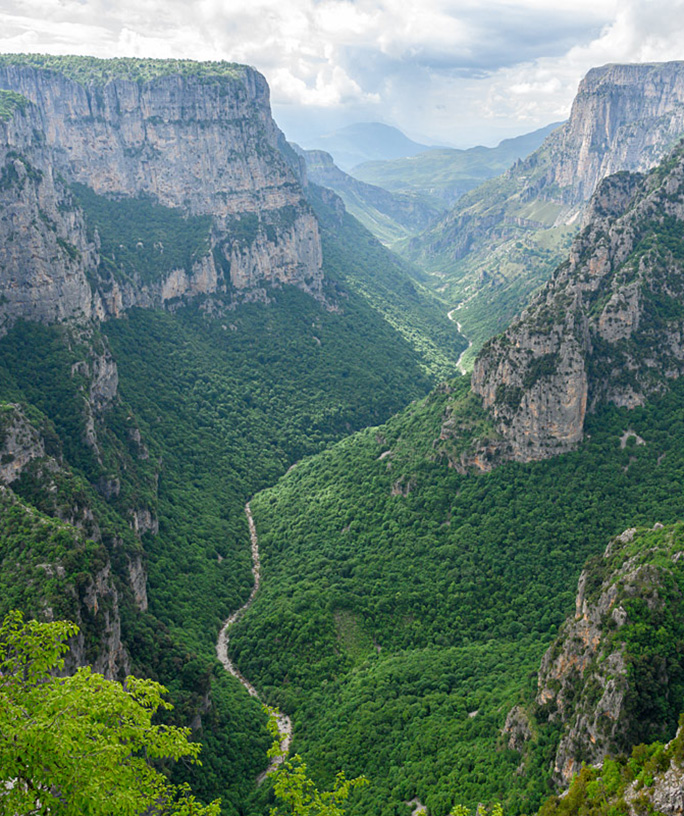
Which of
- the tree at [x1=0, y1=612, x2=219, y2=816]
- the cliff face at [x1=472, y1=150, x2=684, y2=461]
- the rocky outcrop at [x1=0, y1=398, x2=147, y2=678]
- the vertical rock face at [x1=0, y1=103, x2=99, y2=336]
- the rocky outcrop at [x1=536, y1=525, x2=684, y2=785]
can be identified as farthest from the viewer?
the vertical rock face at [x1=0, y1=103, x2=99, y2=336]

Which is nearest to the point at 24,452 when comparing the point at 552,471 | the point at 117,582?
the point at 117,582

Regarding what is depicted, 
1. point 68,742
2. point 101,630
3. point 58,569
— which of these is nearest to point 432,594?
point 101,630

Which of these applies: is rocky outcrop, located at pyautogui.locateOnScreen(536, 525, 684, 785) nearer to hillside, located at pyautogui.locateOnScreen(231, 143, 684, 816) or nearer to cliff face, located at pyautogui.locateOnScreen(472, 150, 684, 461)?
hillside, located at pyautogui.locateOnScreen(231, 143, 684, 816)

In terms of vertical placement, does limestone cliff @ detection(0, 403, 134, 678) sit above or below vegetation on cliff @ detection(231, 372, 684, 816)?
above

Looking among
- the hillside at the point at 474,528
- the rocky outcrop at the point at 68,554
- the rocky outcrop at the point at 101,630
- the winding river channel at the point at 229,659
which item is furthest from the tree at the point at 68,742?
the winding river channel at the point at 229,659

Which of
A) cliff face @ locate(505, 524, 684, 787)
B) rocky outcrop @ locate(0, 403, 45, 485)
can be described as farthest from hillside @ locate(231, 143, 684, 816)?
rocky outcrop @ locate(0, 403, 45, 485)

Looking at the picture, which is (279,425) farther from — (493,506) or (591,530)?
(591,530)
